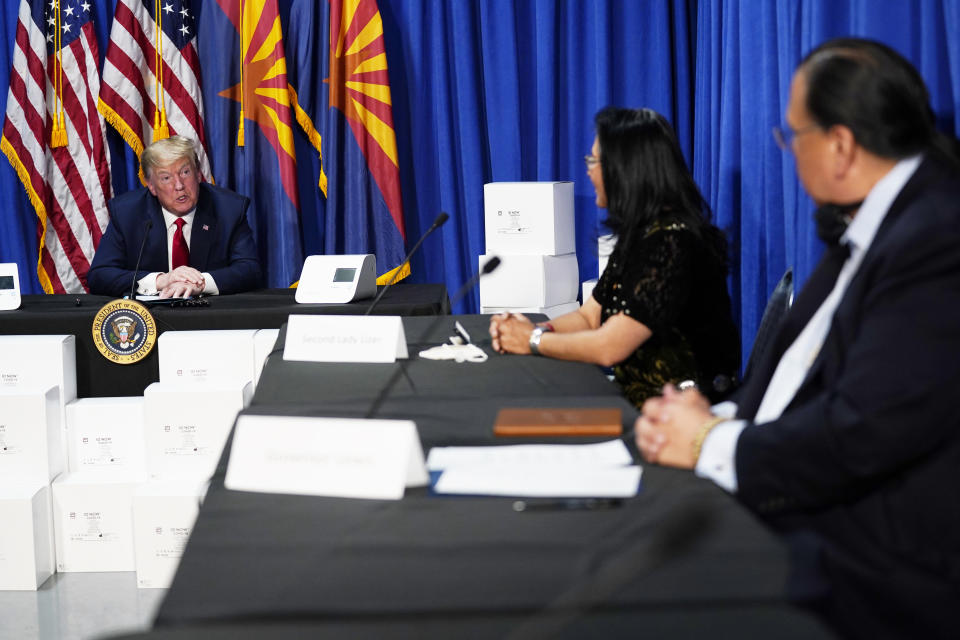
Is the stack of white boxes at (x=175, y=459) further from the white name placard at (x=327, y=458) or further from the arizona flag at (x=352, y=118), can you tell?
the arizona flag at (x=352, y=118)

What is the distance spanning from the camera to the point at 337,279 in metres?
3.58

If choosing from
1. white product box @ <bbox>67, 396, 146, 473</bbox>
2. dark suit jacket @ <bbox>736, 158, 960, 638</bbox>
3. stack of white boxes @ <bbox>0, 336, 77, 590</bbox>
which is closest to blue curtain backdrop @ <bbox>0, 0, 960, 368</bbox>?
white product box @ <bbox>67, 396, 146, 473</bbox>

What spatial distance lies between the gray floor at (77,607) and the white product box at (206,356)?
24.3 inches

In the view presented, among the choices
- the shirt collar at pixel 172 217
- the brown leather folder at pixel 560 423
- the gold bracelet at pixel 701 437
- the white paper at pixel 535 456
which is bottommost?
→ the white paper at pixel 535 456

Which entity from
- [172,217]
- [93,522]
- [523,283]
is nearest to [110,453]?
[93,522]

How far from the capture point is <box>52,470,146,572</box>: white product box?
2.94m

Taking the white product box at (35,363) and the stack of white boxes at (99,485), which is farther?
the white product box at (35,363)

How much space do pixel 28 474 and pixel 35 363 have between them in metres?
0.40

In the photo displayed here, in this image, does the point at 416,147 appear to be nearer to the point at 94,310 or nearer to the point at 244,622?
the point at 94,310

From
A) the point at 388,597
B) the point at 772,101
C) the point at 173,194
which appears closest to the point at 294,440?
the point at 388,597

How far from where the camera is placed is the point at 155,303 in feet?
11.1

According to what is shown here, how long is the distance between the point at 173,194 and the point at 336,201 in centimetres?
118

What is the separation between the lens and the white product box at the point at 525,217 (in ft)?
14.4

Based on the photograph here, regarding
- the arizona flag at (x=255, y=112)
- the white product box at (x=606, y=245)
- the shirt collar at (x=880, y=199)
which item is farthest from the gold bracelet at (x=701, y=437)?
the arizona flag at (x=255, y=112)
